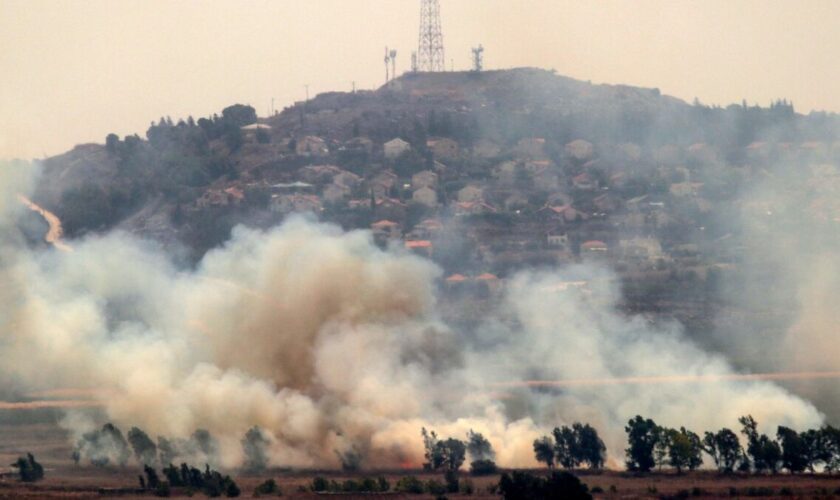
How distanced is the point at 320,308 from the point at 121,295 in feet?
68.9

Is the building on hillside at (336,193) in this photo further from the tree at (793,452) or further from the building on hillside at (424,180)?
the tree at (793,452)

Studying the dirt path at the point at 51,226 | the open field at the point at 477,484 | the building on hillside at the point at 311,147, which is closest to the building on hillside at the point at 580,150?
the building on hillside at the point at 311,147

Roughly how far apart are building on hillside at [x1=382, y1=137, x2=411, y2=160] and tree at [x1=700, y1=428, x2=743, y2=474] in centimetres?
10734

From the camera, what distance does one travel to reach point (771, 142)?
7648 inches

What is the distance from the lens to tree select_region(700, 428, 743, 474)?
81812 millimetres

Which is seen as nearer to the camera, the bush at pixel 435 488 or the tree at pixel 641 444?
the bush at pixel 435 488

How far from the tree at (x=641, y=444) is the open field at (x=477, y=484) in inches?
36.1

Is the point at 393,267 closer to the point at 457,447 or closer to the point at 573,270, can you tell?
the point at 457,447

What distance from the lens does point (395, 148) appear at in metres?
189

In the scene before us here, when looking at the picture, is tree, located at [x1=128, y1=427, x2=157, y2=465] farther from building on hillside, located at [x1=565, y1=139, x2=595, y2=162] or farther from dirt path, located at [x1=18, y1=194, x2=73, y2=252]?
building on hillside, located at [x1=565, y1=139, x2=595, y2=162]

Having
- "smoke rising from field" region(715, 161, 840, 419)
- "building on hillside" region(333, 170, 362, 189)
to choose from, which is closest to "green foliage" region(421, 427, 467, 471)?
"smoke rising from field" region(715, 161, 840, 419)

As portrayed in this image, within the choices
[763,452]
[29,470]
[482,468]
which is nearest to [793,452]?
[763,452]

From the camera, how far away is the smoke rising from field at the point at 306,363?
88.4 metres

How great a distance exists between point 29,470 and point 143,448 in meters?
5.62
